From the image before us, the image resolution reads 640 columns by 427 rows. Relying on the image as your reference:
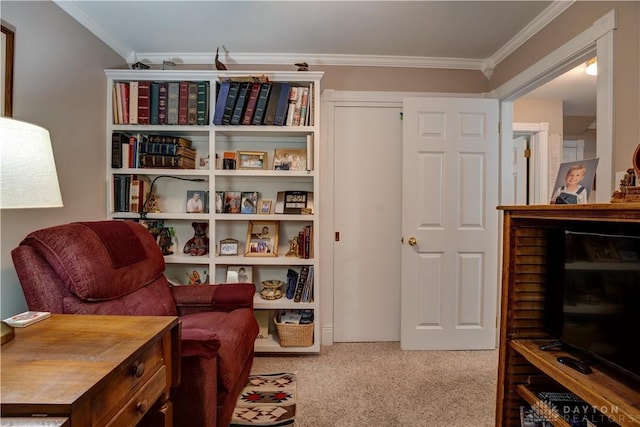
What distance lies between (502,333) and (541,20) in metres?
2.00

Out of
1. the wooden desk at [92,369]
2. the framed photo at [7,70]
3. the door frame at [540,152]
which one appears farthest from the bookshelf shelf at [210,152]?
the door frame at [540,152]

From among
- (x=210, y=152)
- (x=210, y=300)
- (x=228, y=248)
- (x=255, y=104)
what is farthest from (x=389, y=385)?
(x=255, y=104)

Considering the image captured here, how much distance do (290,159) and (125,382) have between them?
1.91m

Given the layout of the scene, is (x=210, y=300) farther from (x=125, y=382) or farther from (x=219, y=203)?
(x=125, y=382)

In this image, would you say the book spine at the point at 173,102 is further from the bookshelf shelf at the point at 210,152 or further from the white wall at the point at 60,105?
the white wall at the point at 60,105

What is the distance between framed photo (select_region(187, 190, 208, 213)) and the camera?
251 centimetres

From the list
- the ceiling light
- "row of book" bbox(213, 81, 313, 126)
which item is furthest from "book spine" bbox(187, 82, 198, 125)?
the ceiling light

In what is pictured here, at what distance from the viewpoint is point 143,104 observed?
2.33 metres

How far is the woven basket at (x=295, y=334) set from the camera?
2342 millimetres

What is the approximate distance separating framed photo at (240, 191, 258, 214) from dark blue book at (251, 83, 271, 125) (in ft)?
1.92

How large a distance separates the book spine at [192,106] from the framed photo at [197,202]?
0.58 metres

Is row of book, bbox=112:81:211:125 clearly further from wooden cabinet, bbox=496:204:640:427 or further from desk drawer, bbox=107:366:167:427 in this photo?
wooden cabinet, bbox=496:204:640:427

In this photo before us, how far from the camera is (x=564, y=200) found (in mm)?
1480

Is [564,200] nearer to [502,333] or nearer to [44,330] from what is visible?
[502,333]
